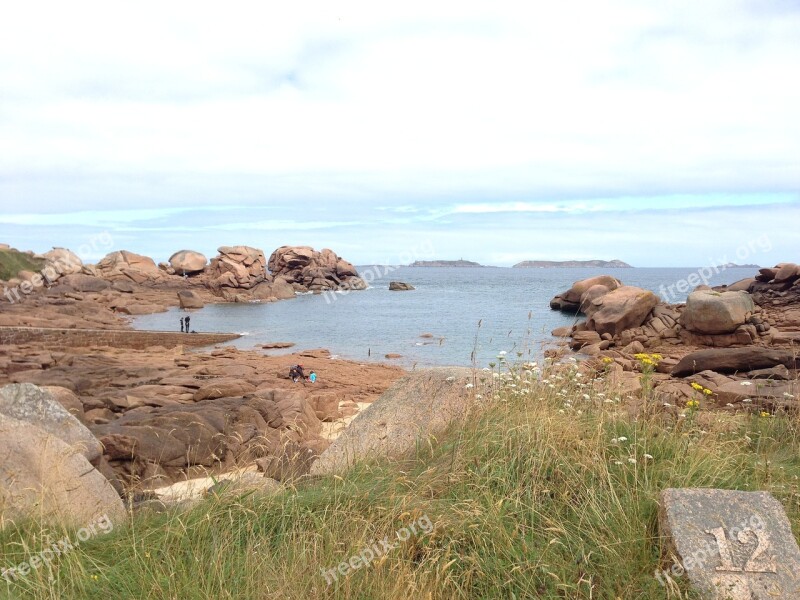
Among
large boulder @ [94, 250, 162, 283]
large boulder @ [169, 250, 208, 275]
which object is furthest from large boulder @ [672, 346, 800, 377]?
large boulder @ [169, 250, 208, 275]

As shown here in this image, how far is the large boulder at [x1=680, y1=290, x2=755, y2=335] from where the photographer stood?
25.2 m

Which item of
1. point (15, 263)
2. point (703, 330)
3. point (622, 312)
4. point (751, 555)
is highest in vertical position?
point (751, 555)

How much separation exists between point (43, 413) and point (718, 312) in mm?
24786

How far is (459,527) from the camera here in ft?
12.8

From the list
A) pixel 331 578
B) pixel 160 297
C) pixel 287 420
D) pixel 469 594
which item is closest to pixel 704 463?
pixel 469 594

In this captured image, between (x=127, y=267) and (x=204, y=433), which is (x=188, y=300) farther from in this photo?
(x=204, y=433)

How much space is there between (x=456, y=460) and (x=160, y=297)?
59036mm

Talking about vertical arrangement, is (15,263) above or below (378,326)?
above

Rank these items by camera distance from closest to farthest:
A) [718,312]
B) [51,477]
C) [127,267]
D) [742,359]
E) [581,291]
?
[51,477], [742,359], [718,312], [581,291], [127,267]

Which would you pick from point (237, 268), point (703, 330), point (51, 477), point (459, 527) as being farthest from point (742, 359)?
point (237, 268)

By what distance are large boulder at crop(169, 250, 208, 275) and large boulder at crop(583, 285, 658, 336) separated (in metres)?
54.6

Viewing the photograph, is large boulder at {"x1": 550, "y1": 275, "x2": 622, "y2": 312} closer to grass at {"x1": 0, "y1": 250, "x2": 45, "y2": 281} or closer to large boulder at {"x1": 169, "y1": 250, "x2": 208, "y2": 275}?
large boulder at {"x1": 169, "y1": 250, "x2": 208, "y2": 275}

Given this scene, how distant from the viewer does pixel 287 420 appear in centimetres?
1273

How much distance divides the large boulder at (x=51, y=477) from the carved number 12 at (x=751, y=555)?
13.6 ft
